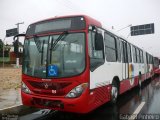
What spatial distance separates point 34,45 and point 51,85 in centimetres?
145

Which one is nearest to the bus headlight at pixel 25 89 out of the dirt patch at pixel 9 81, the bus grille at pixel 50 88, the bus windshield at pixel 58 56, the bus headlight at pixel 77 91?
the bus grille at pixel 50 88

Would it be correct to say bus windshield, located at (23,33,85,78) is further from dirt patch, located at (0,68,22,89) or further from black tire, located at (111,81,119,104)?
dirt patch, located at (0,68,22,89)

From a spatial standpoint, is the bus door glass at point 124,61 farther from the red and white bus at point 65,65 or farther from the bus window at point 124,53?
the red and white bus at point 65,65

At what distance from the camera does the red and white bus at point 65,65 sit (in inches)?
247

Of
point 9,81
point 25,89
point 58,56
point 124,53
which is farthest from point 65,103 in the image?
point 9,81

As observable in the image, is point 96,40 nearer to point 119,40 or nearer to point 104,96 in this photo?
point 104,96

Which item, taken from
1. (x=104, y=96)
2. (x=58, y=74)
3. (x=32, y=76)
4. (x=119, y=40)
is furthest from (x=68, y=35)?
(x=119, y=40)

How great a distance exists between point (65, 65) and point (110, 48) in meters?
2.69

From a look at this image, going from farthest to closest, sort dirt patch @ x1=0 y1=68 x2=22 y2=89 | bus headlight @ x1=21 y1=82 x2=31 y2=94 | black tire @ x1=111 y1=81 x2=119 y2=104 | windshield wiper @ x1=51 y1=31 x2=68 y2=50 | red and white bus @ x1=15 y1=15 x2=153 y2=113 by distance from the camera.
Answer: dirt patch @ x1=0 y1=68 x2=22 y2=89, black tire @ x1=111 y1=81 x2=119 y2=104, bus headlight @ x1=21 y1=82 x2=31 y2=94, windshield wiper @ x1=51 y1=31 x2=68 y2=50, red and white bus @ x1=15 y1=15 x2=153 y2=113

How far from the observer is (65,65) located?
6414 millimetres

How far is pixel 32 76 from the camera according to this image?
6914 mm

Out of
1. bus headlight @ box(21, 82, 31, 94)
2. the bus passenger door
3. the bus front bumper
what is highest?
the bus passenger door

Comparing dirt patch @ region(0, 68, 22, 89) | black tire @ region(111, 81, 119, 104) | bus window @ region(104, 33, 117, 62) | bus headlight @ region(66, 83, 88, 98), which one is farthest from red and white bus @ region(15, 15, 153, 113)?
dirt patch @ region(0, 68, 22, 89)

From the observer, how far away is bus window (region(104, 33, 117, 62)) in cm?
816
